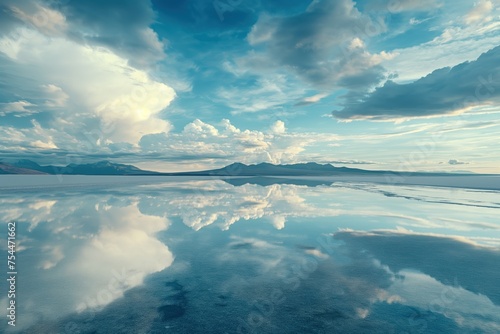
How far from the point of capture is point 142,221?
1491 centimetres

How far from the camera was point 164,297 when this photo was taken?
627cm

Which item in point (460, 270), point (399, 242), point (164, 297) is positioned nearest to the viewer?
point (164, 297)

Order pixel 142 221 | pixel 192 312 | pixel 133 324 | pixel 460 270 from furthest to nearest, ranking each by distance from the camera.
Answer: pixel 142 221 < pixel 460 270 < pixel 192 312 < pixel 133 324

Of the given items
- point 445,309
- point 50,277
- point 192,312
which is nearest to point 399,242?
point 445,309

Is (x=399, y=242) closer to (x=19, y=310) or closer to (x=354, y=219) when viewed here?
(x=354, y=219)

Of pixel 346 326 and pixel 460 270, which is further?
pixel 460 270

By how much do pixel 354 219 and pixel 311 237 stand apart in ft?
17.6

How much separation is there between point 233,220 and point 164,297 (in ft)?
31.7

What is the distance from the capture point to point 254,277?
7.60m

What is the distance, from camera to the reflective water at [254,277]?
5332mm

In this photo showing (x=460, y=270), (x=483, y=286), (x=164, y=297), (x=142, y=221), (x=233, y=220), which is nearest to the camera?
(x=164, y=297)

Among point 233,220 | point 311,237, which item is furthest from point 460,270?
point 233,220

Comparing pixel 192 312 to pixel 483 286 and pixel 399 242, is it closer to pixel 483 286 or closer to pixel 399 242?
pixel 483 286

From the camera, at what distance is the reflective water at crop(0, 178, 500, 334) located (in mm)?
5332
